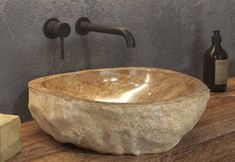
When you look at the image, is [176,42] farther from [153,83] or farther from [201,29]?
[153,83]

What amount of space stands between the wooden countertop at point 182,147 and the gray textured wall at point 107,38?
176 millimetres

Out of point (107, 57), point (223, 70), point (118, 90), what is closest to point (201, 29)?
point (223, 70)

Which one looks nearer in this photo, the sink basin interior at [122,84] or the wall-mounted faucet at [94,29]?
the wall-mounted faucet at [94,29]

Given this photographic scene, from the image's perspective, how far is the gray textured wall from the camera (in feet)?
3.66

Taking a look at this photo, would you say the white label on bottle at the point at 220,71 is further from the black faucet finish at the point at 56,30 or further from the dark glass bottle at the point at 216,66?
the black faucet finish at the point at 56,30

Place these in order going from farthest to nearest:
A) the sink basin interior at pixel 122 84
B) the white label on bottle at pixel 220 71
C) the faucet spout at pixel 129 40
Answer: the white label on bottle at pixel 220 71 < the sink basin interior at pixel 122 84 < the faucet spout at pixel 129 40

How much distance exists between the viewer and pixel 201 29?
1.56 m

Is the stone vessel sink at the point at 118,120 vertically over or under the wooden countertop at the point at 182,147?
over

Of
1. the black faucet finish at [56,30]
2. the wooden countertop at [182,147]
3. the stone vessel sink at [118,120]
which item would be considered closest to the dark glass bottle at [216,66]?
the wooden countertop at [182,147]

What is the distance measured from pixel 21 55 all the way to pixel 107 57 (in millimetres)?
309

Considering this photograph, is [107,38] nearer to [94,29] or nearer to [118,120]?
[94,29]

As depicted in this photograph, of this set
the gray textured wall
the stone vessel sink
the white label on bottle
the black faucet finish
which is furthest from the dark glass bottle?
the black faucet finish

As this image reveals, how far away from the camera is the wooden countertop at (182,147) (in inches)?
33.9

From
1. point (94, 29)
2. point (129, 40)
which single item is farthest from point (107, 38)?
point (129, 40)
